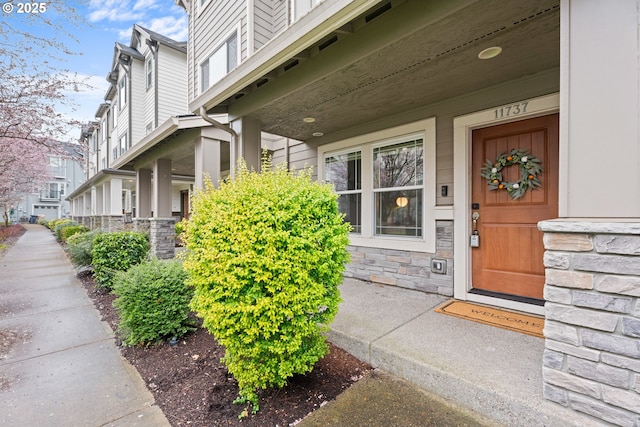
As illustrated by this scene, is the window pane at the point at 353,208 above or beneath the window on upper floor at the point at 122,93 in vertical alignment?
beneath

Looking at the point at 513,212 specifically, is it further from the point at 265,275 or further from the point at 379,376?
the point at 265,275

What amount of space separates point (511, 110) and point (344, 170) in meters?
2.45

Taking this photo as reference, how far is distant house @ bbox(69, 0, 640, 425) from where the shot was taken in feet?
4.84

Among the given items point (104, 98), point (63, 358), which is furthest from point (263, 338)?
point (104, 98)

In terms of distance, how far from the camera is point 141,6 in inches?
338

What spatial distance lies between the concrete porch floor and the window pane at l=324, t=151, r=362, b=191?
2.13 m

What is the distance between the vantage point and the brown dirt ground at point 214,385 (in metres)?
1.89

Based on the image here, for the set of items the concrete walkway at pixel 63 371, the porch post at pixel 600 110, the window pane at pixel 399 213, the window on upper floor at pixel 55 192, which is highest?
the window on upper floor at pixel 55 192

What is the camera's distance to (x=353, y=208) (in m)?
4.79

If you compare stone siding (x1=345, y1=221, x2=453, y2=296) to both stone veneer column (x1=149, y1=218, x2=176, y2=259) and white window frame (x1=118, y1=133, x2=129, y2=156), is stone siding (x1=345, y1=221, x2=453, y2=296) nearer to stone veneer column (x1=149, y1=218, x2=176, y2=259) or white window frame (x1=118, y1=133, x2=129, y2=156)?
stone veneer column (x1=149, y1=218, x2=176, y2=259)

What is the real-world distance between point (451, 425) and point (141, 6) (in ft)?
38.4

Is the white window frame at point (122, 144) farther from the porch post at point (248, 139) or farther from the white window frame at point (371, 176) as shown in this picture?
the white window frame at point (371, 176)

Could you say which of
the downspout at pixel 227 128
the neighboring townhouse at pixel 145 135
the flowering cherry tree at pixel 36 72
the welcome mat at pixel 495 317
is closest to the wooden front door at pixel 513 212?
the welcome mat at pixel 495 317

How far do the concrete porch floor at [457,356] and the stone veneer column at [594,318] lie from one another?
0.15 m
